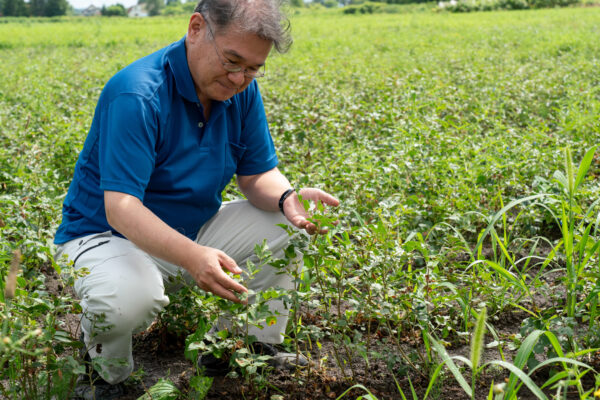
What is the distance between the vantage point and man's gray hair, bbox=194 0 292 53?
1.98 m

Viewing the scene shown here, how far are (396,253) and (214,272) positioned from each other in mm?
603

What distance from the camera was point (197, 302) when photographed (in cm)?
200

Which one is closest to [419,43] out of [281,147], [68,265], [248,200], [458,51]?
[458,51]

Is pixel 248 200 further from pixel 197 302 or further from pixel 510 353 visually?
pixel 510 353

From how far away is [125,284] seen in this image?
192 cm

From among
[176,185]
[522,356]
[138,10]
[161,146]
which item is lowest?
[522,356]

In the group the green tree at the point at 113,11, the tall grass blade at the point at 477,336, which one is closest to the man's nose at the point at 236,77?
the tall grass blade at the point at 477,336

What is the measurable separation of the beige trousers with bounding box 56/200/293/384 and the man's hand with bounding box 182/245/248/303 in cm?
15

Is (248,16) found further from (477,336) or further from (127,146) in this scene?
(477,336)

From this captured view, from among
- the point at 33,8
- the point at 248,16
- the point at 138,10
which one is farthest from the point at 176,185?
the point at 138,10

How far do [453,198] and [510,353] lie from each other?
3.78ft

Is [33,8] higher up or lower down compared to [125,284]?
higher up

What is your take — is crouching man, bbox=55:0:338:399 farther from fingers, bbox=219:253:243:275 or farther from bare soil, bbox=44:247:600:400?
bare soil, bbox=44:247:600:400

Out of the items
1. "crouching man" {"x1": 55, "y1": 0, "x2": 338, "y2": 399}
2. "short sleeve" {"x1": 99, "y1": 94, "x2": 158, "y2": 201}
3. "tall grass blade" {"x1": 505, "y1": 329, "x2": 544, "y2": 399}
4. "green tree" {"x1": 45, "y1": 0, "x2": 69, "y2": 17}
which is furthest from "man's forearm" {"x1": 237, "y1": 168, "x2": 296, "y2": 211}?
"green tree" {"x1": 45, "y1": 0, "x2": 69, "y2": 17}
